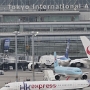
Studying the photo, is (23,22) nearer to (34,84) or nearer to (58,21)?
(58,21)

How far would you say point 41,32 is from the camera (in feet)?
467

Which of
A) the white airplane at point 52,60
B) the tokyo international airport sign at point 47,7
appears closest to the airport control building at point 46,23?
the tokyo international airport sign at point 47,7

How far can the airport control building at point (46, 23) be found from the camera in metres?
141

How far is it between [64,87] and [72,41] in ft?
209

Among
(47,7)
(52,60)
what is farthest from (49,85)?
(47,7)

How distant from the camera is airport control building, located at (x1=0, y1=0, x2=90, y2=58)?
463 feet

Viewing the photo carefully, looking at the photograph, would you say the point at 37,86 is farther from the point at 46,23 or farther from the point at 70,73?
the point at 46,23

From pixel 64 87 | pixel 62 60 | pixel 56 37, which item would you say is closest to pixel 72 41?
pixel 56 37

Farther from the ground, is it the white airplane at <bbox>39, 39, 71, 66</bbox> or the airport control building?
the airport control building

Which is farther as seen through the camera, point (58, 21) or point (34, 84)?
point (58, 21)

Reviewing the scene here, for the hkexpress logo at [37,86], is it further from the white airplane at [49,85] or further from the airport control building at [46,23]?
the airport control building at [46,23]

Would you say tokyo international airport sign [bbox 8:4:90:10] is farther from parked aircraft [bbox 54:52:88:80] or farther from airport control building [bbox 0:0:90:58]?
parked aircraft [bbox 54:52:88:80]

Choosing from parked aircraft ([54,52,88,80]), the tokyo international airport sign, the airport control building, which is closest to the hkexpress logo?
parked aircraft ([54,52,88,80])

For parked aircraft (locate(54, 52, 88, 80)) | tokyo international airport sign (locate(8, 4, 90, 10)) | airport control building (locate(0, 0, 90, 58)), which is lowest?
parked aircraft (locate(54, 52, 88, 80))
